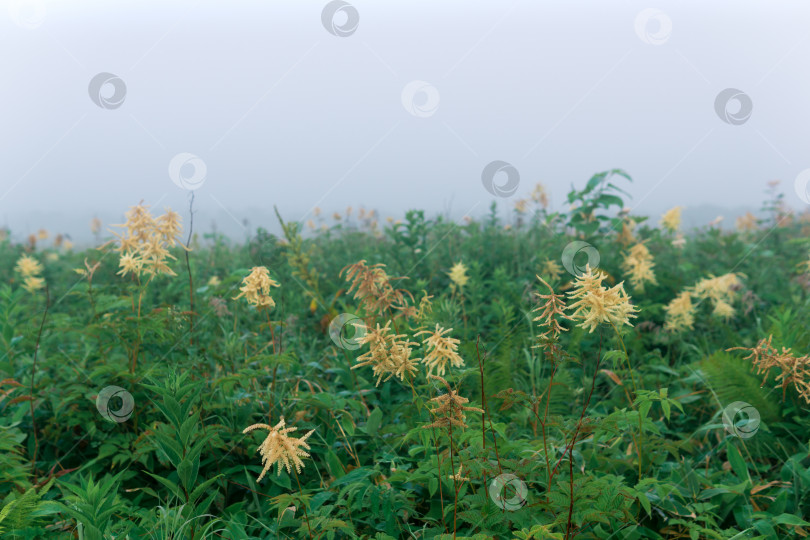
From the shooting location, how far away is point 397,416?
3.32 meters

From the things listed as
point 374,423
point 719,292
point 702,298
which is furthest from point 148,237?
point 719,292

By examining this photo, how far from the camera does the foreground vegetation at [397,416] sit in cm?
200

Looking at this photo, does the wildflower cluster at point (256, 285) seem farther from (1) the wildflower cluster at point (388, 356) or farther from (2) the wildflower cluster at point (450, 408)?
(2) the wildflower cluster at point (450, 408)

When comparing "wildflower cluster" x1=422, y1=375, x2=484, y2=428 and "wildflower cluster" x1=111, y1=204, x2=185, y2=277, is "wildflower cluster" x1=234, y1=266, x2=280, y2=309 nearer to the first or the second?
"wildflower cluster" x1=111, y1=204, x2=185, y2=277

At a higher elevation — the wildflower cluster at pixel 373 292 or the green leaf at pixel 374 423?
the wildflower cluster at pixel 373 292

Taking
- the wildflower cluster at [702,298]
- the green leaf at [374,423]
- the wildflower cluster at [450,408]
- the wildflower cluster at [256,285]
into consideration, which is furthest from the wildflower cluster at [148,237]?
the wildflower cluster at [702,298]

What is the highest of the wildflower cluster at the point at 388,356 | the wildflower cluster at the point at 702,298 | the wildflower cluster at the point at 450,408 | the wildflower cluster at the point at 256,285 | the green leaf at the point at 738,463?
the wildflower cluster at the point at 256,285

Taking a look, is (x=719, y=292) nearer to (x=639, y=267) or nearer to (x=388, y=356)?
(x=639, y=267)

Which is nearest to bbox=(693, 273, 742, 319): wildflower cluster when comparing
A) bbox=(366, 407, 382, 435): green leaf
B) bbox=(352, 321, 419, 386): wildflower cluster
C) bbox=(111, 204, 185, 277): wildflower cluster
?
bbox=(366, 407, 382, 435): green leaf

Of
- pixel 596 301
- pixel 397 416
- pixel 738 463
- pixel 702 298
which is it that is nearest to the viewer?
pixel 596 301

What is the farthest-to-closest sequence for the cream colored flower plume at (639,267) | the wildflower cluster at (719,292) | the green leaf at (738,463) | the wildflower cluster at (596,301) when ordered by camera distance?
the cream colored flower plume at (639,267)
the wildflower cluster at (719,292)
the green leaf at (738,463)
the wildflower cluster at (596,301)

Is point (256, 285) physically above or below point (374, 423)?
above

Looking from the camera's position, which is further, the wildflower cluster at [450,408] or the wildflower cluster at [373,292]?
the wildflower cluster at [373,292]

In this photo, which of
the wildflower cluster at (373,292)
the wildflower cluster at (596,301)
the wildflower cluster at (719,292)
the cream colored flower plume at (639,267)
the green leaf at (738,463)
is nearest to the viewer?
the wildflower cluster at (596,301)
